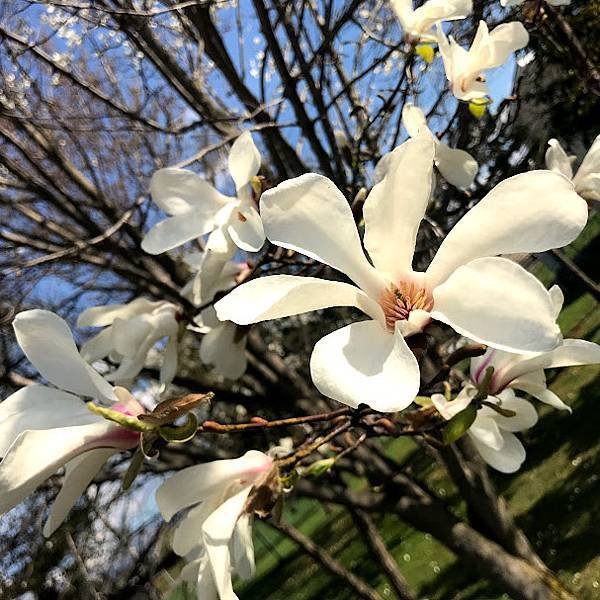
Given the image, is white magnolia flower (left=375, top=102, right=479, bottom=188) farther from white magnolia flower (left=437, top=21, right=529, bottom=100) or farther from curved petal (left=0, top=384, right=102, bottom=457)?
curved petal (left=0, top=384, right=102, bottom=457)

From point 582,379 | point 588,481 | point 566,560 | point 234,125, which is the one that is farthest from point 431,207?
point 582,379

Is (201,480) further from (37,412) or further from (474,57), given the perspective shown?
(474,57)

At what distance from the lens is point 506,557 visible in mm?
2061

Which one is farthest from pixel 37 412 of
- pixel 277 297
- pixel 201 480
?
pixel 277 297

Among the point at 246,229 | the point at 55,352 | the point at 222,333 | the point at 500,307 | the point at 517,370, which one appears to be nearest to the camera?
the point at 500,307

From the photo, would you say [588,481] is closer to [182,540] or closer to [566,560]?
[566,560]

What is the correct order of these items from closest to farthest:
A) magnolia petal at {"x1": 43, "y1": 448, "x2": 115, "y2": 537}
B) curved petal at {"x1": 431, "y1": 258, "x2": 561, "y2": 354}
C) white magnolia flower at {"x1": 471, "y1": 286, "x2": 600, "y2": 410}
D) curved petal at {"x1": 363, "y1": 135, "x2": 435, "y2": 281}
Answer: curved petal at {"x1": 431, "y1": 258, "x2": 561, "y2": 354} → curved petal at {"x1": 363, "y1": 135, "x2": 435, "y2": 281} → magnolia petal at {"x1": 43, "y1": 448, "x2": 115, "y2": 537} → white magnolia flower at {"x1": 471, "y1": 286, "x2": 600, "y2": 410}

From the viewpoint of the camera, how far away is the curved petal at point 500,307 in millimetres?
524

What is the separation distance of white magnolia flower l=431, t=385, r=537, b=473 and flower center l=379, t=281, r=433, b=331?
30 centimetres

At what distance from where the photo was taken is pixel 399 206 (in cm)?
65

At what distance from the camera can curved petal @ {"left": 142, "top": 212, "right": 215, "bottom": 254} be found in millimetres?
1129

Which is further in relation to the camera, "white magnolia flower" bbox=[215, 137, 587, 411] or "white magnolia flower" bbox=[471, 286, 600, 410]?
"white magnolia flower" bbox=[471, 286, 600, 410]

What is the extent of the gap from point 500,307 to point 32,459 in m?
0.49

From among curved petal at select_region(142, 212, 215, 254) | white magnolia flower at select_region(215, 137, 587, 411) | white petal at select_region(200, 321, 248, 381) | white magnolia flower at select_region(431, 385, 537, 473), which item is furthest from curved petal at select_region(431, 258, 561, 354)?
white petal at select_region(200, 321, 248, 381)
